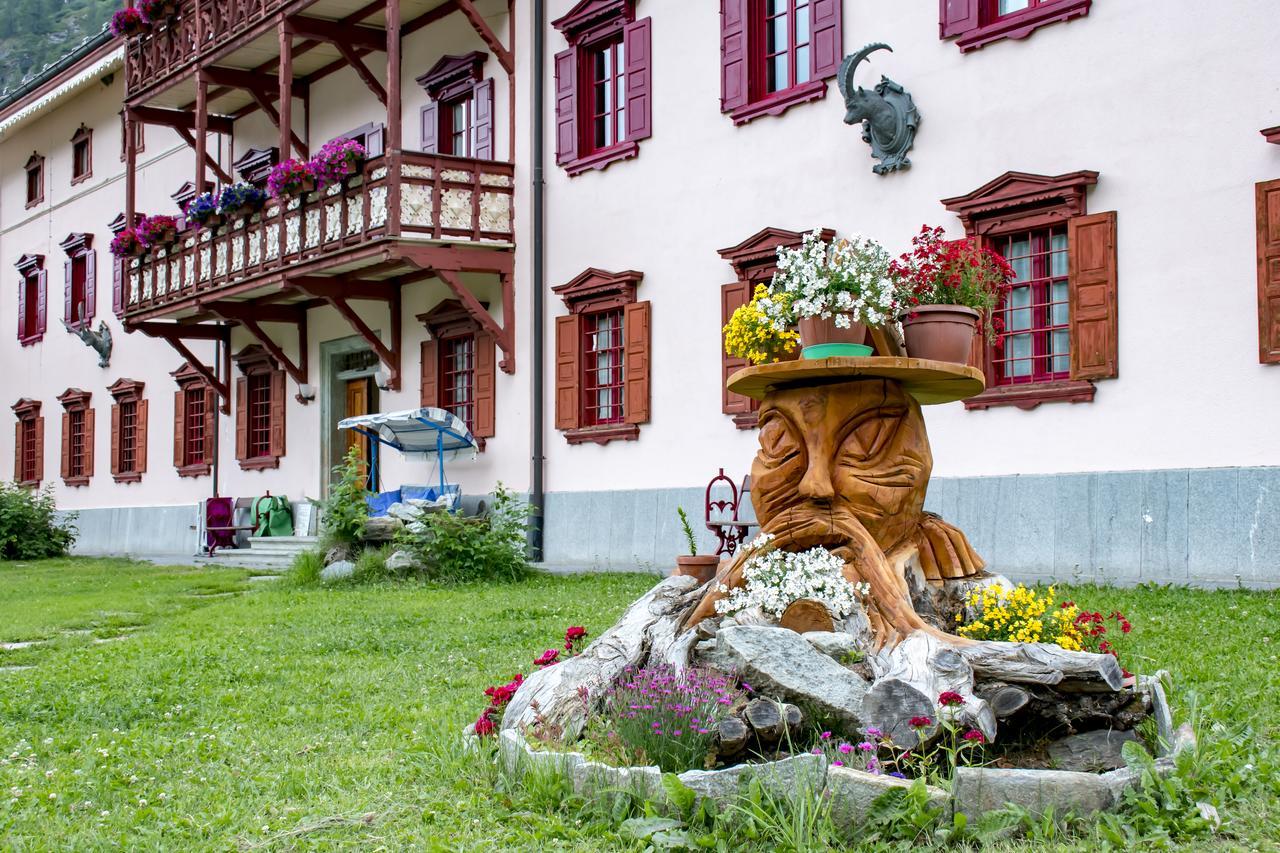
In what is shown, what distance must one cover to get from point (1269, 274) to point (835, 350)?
6.00 metres

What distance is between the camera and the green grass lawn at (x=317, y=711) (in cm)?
504

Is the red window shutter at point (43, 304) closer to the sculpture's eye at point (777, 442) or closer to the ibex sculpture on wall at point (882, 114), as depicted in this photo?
the ibex sculpture on wall at point (882, 114)

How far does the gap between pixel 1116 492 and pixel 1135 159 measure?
2.80m

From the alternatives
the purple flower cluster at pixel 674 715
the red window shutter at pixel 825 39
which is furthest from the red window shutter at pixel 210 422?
the purple flower cluster at pixel 674 715

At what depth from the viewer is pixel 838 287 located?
6.29 m

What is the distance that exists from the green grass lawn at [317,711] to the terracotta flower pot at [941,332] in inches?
72.9

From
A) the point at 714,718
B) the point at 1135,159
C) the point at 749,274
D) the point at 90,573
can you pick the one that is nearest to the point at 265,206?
the point at 90,573

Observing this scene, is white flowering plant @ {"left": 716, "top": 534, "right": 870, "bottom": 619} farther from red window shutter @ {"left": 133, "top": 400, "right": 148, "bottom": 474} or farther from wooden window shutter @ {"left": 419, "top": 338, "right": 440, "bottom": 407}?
red window shutter @ {"left": 133, "top": 400, "right": 148, "bottom": 474}

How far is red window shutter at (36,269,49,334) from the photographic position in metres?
31.1

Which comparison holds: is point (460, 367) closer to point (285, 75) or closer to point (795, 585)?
point (285, 75)

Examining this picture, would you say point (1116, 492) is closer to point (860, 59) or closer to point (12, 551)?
point (860, 59)

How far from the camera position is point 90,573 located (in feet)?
65.8

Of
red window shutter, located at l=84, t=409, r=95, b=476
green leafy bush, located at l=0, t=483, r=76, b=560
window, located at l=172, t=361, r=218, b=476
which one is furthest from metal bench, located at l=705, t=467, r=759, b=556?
red window shutter, located at l=84, t=409, r=95, b=476

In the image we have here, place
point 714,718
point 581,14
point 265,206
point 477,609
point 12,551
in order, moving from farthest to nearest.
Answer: point 12,551 → point 265,206 → point 581,14 → point 477,609 → point 714,718
